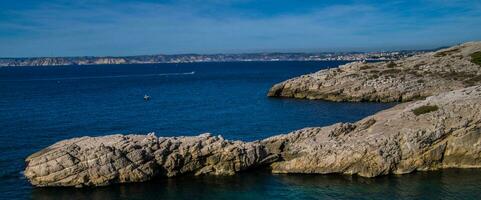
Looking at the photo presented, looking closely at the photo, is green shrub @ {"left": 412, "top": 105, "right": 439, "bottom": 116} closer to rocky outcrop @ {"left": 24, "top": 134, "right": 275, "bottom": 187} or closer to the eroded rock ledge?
the eroded rock ledge

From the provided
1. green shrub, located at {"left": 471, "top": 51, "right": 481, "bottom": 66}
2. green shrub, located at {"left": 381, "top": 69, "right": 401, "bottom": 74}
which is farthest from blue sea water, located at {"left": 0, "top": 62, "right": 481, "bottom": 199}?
green shrub, located at {"left": 471, "top": 51, "right": 481, "bottom": 66}

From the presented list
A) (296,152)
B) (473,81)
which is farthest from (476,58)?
(296,152)

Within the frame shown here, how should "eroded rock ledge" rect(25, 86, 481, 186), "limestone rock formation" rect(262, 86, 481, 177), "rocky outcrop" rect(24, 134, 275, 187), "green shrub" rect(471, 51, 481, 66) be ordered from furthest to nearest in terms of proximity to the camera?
"green shrub" rect(471, 51, 481, 66)
"limestone rock formation" rect(262, 86, 481, 177)
"eroded rock ledge" rect(25, 86, 481, 186)
"rocky outcrop" rect(24, 134, 275, 187)

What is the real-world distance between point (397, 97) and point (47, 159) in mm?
67199

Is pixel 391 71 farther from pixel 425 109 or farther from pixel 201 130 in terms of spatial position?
pixel 425 109

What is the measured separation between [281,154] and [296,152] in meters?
1.32

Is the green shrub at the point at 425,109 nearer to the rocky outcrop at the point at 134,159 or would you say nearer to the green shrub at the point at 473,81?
the rocky outcrop at the point at 134,159

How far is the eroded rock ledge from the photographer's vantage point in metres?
40.0

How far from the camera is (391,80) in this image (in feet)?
323

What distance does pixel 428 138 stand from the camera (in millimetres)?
42344

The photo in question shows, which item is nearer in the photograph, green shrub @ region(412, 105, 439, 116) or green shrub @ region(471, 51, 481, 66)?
green shrub @ region(412, 105, 439, 116)

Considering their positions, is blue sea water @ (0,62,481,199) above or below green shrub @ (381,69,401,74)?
below

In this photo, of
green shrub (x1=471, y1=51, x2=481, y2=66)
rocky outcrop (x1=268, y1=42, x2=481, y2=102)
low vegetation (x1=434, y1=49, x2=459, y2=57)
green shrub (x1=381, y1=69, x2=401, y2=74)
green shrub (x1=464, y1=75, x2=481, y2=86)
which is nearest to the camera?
rocky outcrop (x1=268, y1=42, x2=481, y2=102)

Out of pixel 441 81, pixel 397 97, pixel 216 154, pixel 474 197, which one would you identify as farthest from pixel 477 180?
pixel 441 81
